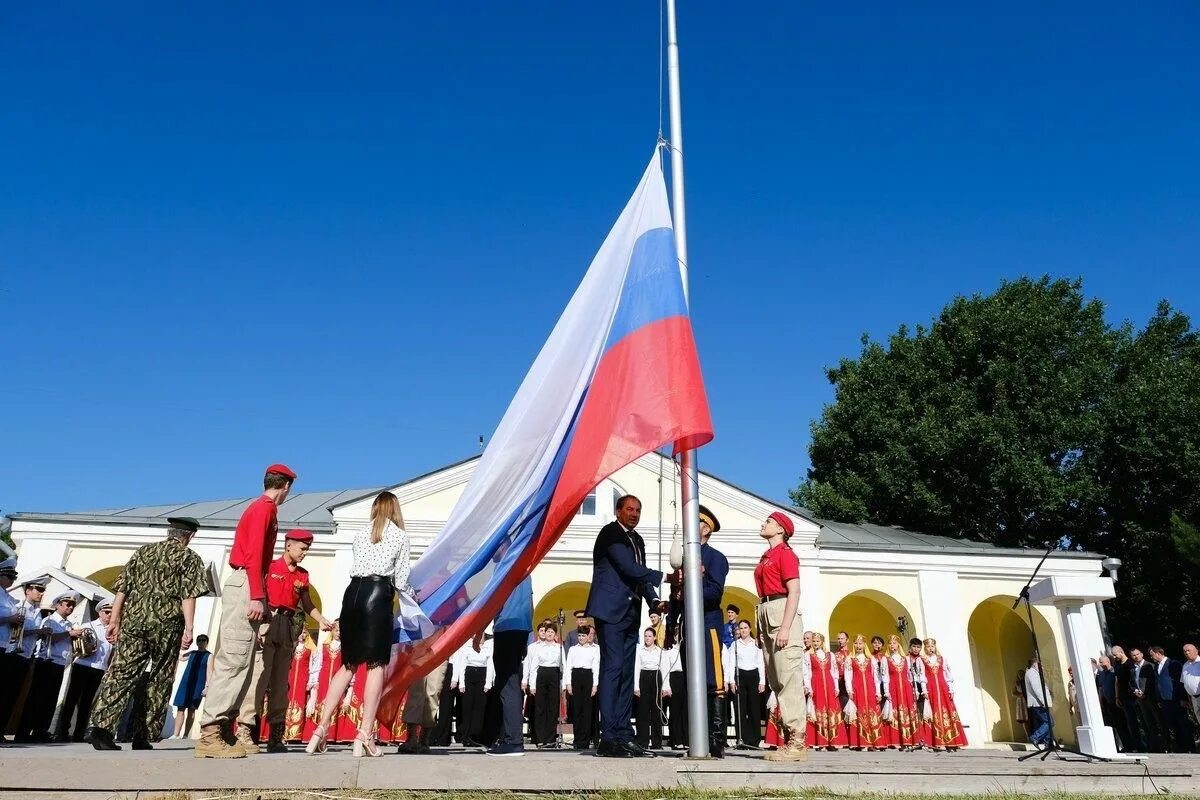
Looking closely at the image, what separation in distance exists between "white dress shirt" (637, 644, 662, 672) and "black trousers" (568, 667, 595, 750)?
83cm

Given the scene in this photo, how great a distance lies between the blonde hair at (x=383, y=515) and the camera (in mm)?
6293

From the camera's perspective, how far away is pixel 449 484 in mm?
20781

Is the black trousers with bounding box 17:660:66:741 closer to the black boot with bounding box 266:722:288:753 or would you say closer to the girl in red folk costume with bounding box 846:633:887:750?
the black boot with bounding box 266:722:288:753

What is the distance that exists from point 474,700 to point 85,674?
17.5ft

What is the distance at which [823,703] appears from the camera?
51.3ft

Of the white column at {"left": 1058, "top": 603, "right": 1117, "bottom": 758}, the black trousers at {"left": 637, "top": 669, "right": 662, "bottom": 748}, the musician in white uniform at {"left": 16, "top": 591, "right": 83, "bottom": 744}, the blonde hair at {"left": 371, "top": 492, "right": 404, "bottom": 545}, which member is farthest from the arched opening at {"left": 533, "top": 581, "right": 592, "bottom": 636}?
the blonde hair at {"left": 371, "top": 492, "right": 404, "bottom": 545}

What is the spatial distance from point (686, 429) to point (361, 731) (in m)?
3.13

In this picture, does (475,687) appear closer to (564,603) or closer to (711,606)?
(711,606)

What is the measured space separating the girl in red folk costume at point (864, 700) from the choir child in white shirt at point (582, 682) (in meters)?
5.39

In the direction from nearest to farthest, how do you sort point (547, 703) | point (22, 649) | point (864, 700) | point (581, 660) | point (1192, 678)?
point (22, 649), point (547, 703), point (581, 660), point (1192, 678), point (864, 700)

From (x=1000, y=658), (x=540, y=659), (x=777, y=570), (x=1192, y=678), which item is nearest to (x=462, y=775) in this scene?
(x=777, y=570)

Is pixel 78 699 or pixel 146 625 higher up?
pixel 146 625

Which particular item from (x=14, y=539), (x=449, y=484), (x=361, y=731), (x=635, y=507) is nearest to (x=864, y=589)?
(x=449, y=484)

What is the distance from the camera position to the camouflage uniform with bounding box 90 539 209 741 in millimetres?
6543
